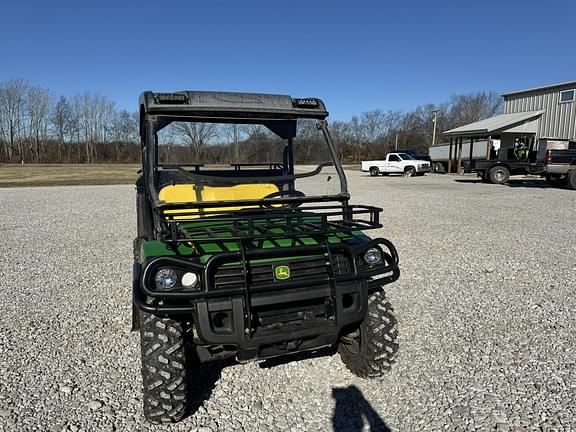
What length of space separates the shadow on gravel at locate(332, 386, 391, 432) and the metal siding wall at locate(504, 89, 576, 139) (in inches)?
1091

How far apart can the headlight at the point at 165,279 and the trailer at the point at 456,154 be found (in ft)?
87.0

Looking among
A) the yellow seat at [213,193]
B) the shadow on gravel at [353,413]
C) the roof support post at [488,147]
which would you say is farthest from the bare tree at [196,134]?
the roof support post at [488,147]

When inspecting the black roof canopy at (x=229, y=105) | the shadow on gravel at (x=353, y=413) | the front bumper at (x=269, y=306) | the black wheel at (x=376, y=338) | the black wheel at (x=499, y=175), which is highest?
the black roof canopy at (x=229, y=105)

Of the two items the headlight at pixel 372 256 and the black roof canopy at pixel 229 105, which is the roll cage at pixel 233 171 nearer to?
the black roof canopy at pixel 229 105

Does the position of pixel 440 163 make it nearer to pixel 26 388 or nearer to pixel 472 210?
pixel 472 210

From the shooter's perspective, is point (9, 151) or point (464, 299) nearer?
point (464, 299)

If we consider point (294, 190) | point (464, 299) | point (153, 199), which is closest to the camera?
point (153, 199)

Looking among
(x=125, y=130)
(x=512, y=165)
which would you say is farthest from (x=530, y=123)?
(x=125, y=130)

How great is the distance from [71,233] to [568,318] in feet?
30.2

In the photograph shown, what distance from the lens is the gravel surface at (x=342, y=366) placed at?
2807 mm

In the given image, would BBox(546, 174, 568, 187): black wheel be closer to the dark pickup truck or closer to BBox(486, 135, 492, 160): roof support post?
the dark pickup truck

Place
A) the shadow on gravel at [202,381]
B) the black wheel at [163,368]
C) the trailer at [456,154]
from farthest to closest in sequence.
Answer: the trailer at [456,154], the shadow on gravel at [202,381], the black wheel at [163,368]

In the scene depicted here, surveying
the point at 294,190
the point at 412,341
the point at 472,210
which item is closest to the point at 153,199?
the point at 294,190

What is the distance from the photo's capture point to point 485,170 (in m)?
21.1
